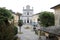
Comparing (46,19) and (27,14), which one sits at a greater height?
(27,14)

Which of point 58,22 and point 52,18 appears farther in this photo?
point 52,18

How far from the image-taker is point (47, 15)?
28562 mm

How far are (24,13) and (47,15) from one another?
2011 inches

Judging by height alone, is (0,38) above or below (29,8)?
below

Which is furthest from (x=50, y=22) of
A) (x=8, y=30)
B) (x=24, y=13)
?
(x=24, y=13)

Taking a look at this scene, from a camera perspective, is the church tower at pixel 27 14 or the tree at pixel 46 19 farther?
the church tower at pixel 27 14

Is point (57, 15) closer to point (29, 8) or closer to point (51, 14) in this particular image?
point (51, 14)

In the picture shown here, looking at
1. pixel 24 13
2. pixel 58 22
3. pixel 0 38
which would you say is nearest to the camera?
pixel 0 38

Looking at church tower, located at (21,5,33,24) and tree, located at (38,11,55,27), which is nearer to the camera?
tree, located at (38,11,55,27)

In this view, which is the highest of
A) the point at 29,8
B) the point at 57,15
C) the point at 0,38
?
the point at 29,8

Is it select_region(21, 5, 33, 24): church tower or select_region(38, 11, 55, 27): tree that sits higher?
select_region(21, 5, 33, 24): church tower

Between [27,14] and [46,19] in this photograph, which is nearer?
[46,19]

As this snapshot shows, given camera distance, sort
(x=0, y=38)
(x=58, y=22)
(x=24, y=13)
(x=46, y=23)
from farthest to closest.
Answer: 1. (x=24, y=13)
2. (x=46, y=23)
3. (x=58, y=22)
4. (x=0, y=38)

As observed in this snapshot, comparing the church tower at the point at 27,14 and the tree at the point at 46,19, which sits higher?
the church tower at the point at 27,14
